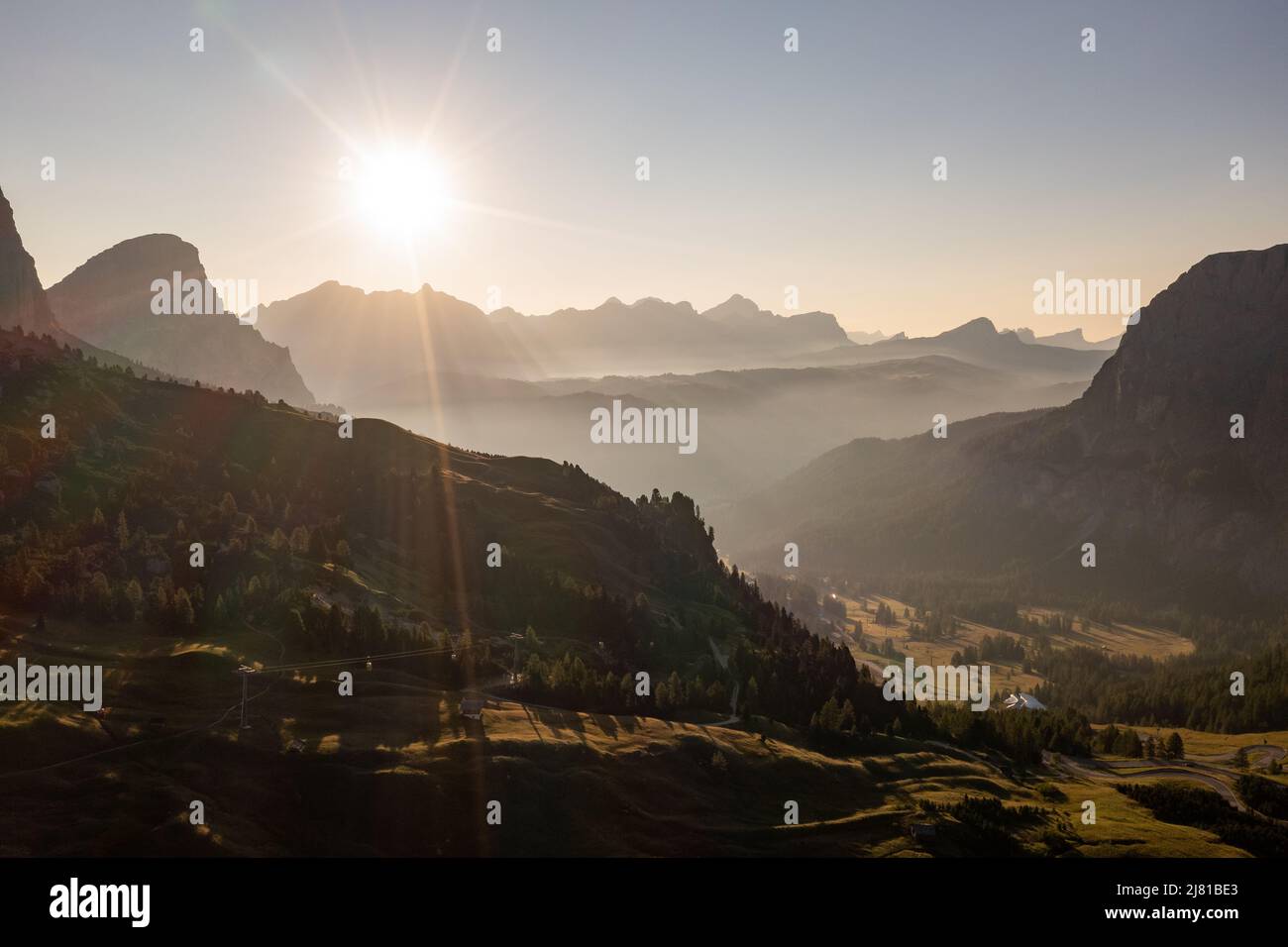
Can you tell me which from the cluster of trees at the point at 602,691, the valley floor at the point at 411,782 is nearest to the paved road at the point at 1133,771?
the valley floor at the point at 411,782

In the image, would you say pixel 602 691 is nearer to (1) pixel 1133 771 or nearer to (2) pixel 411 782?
(2) pixel 411 782

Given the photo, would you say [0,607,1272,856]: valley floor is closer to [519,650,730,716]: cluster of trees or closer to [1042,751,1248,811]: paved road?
[519,650,730,716]: cluster of trees

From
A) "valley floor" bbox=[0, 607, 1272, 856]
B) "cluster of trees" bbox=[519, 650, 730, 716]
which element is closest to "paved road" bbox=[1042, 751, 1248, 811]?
"valley floor" bbox=[0, 607, 1272, 856]

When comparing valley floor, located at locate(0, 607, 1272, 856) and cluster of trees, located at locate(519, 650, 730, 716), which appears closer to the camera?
valley floor, located at locate(0, 607, 1272, 856)

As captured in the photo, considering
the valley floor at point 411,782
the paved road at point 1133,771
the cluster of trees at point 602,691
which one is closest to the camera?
the valley floor at point 411,782

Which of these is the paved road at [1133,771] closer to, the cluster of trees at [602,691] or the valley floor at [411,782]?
the valley floor at [411,782]

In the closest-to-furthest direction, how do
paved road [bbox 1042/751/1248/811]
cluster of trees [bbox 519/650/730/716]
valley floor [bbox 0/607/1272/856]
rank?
valley floor [bbox 0/607/1272/856] < cluster of trees [bbox 519/650/730/716] < paved road [bbox 1042/751/1248/811]

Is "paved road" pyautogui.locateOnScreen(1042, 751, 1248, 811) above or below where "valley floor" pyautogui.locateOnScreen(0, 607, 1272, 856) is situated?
below

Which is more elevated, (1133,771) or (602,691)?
(602,691)

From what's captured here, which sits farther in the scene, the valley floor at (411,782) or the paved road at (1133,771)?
the paved road at (1133,771)

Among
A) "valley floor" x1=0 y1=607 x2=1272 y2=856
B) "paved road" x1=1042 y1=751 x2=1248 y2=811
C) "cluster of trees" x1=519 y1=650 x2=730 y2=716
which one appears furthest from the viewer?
"paved road" x1=1042 y1=751 x2=1248 y2=811

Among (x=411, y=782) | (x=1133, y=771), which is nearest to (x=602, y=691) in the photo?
(x=411, y=782)

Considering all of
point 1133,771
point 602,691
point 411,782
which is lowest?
point 1133,771
